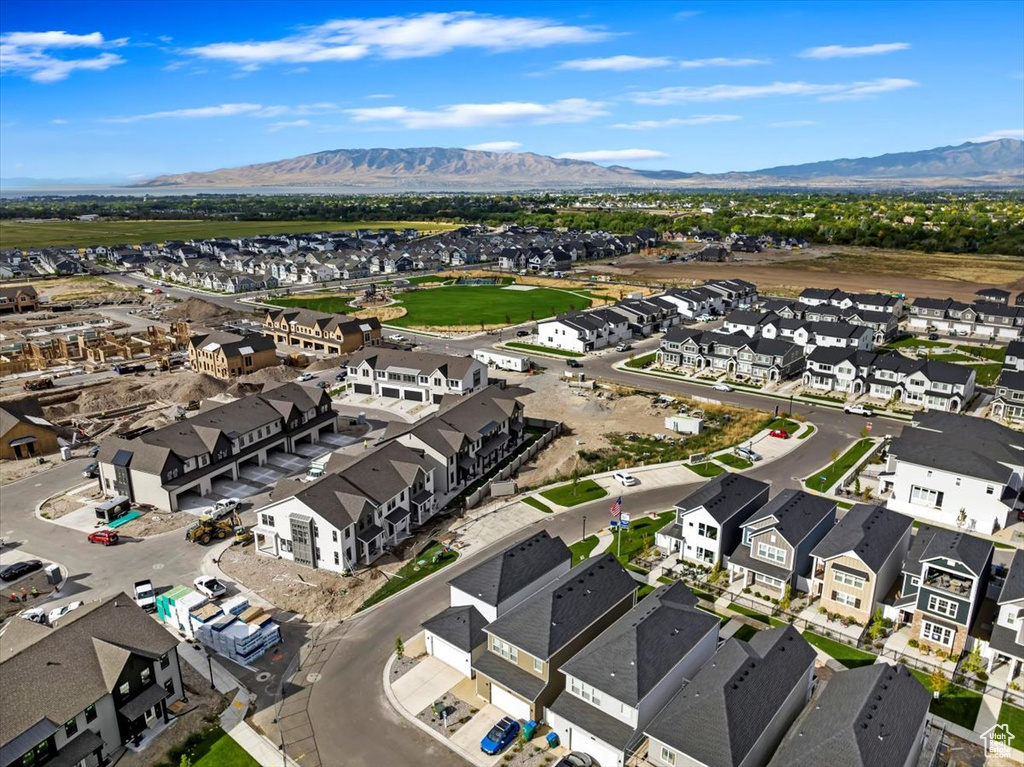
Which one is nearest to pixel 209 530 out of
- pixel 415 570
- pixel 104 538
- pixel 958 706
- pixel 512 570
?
pixel 104 538

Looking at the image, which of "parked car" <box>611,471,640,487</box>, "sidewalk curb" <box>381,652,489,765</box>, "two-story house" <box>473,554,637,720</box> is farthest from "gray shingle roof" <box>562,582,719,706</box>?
"parked car" <box>611,471,640,487</box>

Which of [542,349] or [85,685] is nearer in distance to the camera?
[85,685]

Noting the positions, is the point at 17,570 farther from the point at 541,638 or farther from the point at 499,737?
the point at 541,638

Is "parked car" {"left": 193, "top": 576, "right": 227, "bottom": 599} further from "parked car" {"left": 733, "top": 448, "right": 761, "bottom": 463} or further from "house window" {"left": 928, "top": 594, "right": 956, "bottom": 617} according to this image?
"parked car" {"left": 733, "top": 448, "right": 761, "bottom": 463}

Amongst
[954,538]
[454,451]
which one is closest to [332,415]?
[454,451]

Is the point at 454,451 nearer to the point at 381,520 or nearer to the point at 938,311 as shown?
the point at 381,520

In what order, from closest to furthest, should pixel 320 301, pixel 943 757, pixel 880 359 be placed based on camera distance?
pixel 943 757
pixel 880 359
pixel 320 301

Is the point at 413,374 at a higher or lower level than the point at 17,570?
higher
